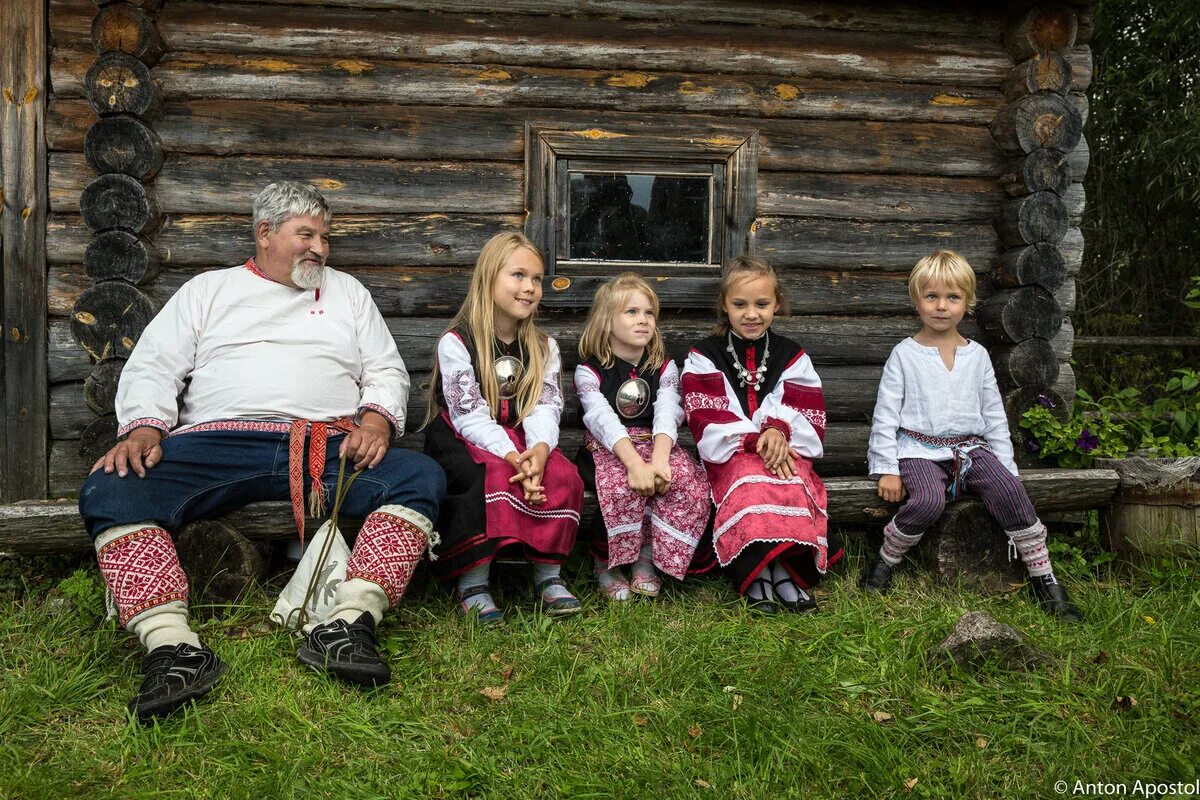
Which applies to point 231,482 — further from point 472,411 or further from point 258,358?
point 472,411

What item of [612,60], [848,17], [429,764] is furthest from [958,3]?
[429,764]

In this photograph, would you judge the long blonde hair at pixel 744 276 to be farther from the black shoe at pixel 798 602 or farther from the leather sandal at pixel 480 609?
the leather sandal at pixel 480 609

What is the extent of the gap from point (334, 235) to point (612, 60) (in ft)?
5.08

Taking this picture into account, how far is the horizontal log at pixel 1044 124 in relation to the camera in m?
4.49

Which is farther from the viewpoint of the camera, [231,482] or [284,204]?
[284,204]

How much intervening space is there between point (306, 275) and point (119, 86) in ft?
3.97

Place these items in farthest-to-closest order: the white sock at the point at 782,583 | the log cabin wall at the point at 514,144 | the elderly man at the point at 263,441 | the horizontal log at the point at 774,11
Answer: the horizontal log at the point at 774,11
the log cabin wall at the point at 514,144
the white sock at the point at 782,583
the elderly man at the point at 263,441

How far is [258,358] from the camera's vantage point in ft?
11.6

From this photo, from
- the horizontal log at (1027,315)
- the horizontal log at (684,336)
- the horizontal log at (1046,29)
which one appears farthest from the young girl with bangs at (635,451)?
the horizontal log at (1046,29)

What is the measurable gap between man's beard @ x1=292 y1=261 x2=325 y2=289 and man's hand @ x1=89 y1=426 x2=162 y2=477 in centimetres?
79

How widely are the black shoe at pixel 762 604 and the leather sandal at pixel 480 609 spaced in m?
0.94

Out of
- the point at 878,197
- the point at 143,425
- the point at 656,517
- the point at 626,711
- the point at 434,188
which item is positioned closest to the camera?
the point at 626,711

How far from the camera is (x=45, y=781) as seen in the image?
235cm

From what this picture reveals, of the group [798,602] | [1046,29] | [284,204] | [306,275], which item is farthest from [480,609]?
[1046,29]
